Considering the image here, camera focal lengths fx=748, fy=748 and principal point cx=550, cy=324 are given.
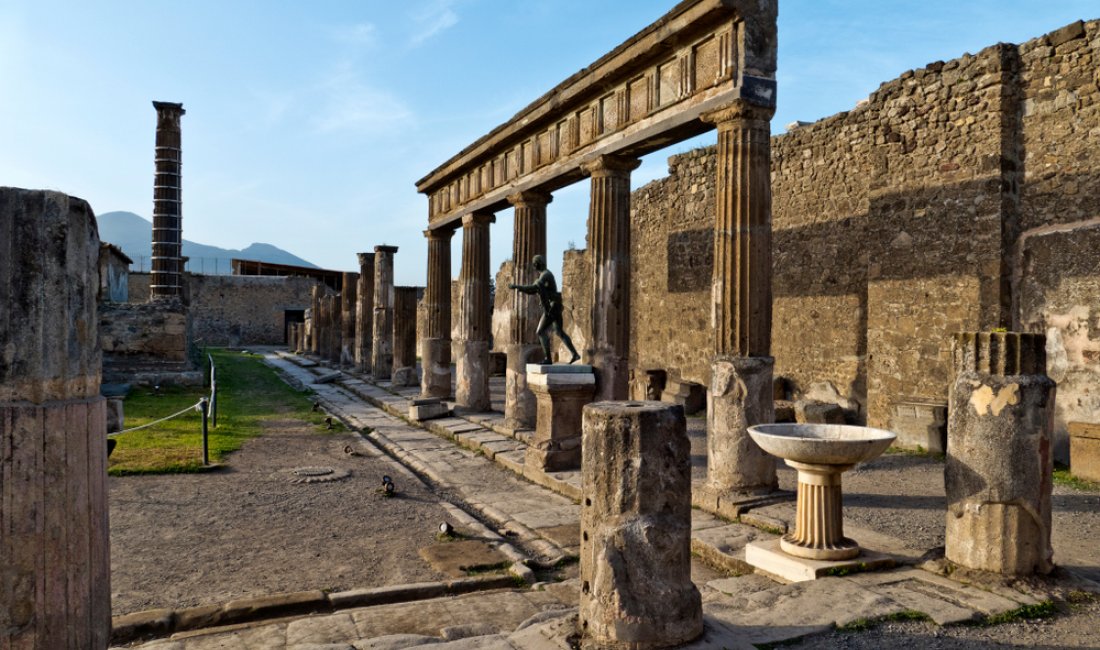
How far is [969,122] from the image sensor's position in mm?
9305

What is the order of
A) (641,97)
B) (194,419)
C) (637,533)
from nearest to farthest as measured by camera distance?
(637,533) → (641,97) → (194,419)

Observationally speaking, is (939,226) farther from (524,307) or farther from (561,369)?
(524,307)

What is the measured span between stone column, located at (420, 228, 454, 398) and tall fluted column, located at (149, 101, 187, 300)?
16.2 m

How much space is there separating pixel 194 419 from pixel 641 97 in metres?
9.39

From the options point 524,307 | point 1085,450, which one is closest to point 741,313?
point 1085,450

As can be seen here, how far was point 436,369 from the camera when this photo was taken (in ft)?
50.0

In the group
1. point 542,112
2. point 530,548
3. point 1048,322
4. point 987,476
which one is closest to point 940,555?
point 987,476

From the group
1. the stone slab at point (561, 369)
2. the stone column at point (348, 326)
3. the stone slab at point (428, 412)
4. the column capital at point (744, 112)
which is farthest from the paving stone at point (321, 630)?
the stone column at point (348, 326)

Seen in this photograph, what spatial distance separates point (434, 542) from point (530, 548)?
2.68 feet

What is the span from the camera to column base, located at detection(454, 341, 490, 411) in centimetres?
1353

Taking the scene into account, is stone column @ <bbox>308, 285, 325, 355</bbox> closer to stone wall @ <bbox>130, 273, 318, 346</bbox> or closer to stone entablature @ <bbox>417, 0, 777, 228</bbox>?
stone wall @ <bbox>130, 273, 318, 346</bbox>

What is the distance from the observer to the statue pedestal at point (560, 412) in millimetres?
9008

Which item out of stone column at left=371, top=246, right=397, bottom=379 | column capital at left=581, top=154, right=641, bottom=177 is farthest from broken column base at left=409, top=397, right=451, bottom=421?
stone column at left=371, top=246, right=397, bottom=379

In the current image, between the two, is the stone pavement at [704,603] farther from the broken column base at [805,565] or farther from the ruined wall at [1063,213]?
the ruined wall at [1063,213]
